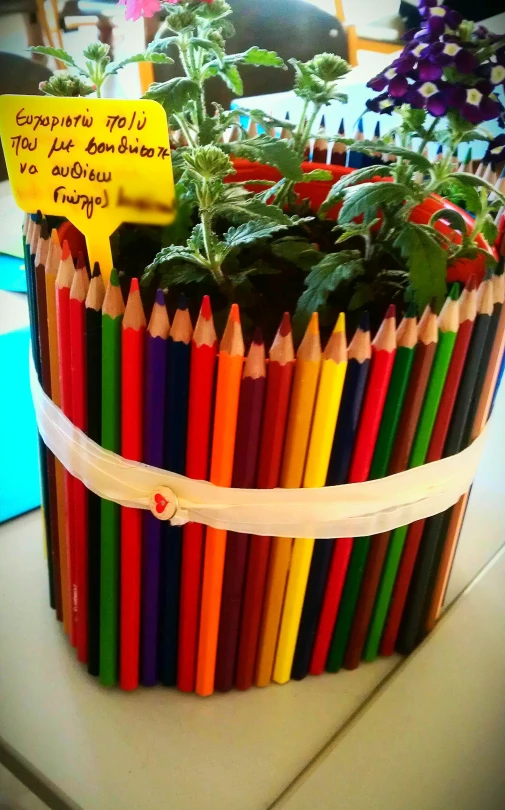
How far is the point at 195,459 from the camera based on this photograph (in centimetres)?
41

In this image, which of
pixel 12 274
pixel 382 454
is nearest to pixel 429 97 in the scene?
pixel 382 454

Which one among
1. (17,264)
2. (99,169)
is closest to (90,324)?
(99,169)

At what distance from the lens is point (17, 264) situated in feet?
3.31

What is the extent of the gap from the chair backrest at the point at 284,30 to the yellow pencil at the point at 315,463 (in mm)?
676

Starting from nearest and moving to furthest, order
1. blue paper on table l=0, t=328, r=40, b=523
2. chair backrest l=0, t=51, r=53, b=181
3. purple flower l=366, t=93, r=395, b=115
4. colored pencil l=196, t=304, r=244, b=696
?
colored pencil l=196, t=304, r=244, b=696
purple flower l=366, t=93, r=395, b=115
blue paper on table l=0, t=328, r=40, b=523
chair backrest l=0, t=51, r=53, b=181

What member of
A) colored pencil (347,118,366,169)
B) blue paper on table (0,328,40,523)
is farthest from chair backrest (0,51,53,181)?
colored pencil (347,118,366,169)

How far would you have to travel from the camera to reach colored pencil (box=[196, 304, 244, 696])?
0.36 metres

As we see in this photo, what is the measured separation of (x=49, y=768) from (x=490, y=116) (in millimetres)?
490

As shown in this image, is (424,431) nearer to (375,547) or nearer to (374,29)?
(375,547)

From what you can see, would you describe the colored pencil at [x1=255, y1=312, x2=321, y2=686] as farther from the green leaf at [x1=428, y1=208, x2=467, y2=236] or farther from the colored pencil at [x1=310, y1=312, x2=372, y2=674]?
the green leaf at [x1=428, y1=208, x2=467, y2=236]

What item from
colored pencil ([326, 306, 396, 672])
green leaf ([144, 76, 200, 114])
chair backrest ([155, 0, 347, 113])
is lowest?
colored pencil ([326, 306, 396, 672])

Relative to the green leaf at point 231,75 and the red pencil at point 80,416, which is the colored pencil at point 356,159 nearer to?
the green leaf at point 231,75

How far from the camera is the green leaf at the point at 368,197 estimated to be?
0.40 metres

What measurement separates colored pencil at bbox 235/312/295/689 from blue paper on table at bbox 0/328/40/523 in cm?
26
